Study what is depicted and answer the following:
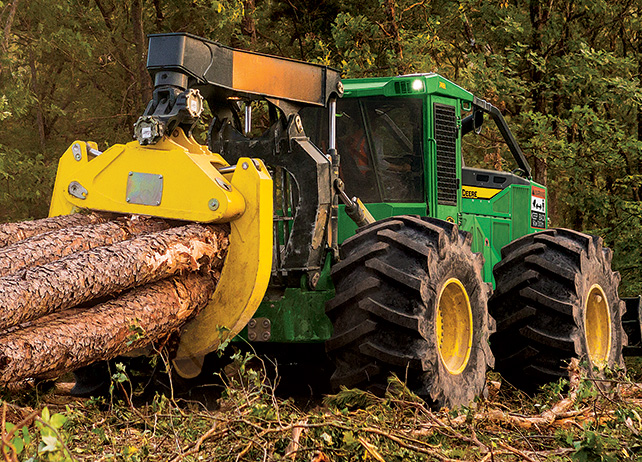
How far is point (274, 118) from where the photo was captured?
6281 millimetres

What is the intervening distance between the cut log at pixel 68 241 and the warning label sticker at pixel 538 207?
196 inches

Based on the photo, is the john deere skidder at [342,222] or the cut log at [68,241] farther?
the john deere skidder at [342,222]

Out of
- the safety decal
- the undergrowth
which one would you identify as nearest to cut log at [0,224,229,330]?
the undergrowth

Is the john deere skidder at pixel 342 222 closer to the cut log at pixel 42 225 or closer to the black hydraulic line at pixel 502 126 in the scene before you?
the cut log at pixel 42 225

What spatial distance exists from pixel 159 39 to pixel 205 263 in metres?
1.39

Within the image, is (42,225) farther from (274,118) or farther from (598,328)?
(598,328)

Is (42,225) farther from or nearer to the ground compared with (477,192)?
nearer to the ground

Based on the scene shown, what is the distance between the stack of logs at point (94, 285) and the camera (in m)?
4.16

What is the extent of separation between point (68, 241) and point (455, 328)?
2603mm

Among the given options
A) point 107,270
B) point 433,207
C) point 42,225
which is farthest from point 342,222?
point 107,270

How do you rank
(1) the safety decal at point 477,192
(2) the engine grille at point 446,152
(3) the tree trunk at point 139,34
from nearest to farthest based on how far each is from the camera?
(2) the engine grille at point 446,152
(1) the safety decal at point 477,192
(3) the tree trunk at point 139,34

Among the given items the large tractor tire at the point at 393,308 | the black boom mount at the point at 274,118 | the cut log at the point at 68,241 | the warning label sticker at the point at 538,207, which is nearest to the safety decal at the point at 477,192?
the warning label sticker at the point at 538,207

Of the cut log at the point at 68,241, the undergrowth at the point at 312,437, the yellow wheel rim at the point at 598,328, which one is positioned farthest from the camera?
the yellow wheel rim at the point at 598,328

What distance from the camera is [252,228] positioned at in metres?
5.22
